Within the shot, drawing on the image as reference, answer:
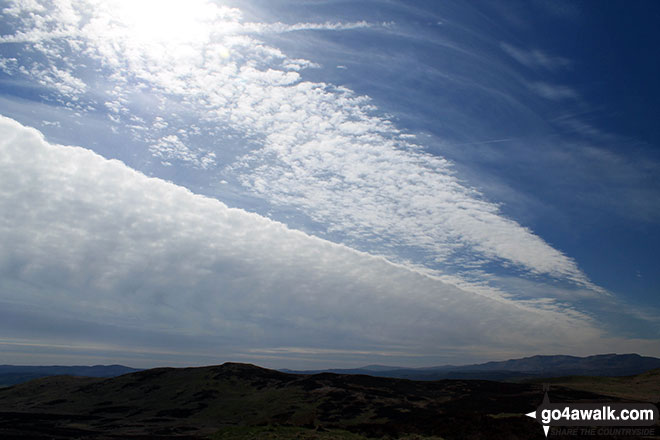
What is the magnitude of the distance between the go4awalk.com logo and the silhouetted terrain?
2.11 m

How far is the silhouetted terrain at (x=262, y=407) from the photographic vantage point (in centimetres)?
3644

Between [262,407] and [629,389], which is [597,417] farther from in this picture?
[262,407]

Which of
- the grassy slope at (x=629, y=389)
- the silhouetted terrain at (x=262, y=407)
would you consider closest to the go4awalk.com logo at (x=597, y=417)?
the silhouetted terrain at (x=262, y=407)

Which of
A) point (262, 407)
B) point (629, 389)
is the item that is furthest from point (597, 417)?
point (262, 407)

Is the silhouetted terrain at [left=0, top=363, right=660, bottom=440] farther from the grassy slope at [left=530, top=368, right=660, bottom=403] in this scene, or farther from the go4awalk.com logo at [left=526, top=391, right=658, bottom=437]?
the grassy slope at [left=530, top=368, right=660, bottom=403]

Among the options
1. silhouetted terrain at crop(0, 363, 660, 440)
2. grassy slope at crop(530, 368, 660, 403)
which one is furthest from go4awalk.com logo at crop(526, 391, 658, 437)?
grassy slope at crop(530, 368, 660, 403)

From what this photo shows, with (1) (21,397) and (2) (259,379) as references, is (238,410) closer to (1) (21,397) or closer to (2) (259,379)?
(2) (259,379)

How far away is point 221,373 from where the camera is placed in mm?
94500

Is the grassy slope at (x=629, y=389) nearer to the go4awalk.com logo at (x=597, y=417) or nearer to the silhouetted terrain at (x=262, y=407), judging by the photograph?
the silhouetted terrain at (x=262, y=407)

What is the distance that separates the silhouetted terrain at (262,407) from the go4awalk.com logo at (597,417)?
2112 mm

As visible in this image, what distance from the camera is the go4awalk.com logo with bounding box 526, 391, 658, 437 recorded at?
31828 mm

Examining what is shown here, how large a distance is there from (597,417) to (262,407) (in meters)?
51.9

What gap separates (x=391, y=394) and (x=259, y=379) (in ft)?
120

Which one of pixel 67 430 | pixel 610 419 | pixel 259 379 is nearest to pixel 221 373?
pixel 259 379
